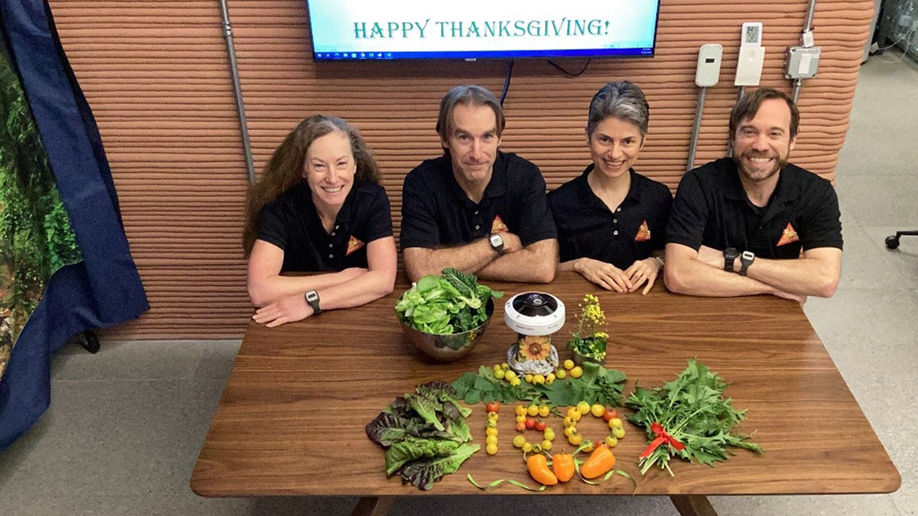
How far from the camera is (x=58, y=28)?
8.77 ft

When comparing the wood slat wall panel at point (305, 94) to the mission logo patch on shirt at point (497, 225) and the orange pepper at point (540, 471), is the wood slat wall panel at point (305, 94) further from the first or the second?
the orange pepper at point (540, 471)

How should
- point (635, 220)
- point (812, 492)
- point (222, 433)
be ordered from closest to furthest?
1. point (812, 492)
2. point (222, 433)
3. point (635, 220)

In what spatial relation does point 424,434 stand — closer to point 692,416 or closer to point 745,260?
point 692,416

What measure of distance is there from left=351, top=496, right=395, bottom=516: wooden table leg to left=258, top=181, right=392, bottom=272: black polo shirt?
2.74 feet

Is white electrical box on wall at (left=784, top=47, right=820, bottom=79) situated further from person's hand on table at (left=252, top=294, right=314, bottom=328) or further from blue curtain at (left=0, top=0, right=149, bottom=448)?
blue curtain at (left=0, top=0, right=149, bottom=448)

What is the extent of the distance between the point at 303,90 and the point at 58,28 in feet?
2.96

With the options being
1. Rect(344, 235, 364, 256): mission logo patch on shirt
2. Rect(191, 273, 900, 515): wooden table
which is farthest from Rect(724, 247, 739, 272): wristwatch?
Rect(344, 235, 364, 256): mission logo patch on shirt

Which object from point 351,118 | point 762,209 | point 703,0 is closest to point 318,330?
point 351,118

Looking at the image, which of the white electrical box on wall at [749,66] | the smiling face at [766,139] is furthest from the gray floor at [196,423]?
the white electrical box on wall at [749,66]

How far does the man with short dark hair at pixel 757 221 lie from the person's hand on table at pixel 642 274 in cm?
4

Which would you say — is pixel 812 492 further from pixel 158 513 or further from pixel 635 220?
pixel 158 513

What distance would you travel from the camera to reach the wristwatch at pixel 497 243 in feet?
7.45

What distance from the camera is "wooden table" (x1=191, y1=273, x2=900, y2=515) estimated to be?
4.77 feet

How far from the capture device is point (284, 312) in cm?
197
